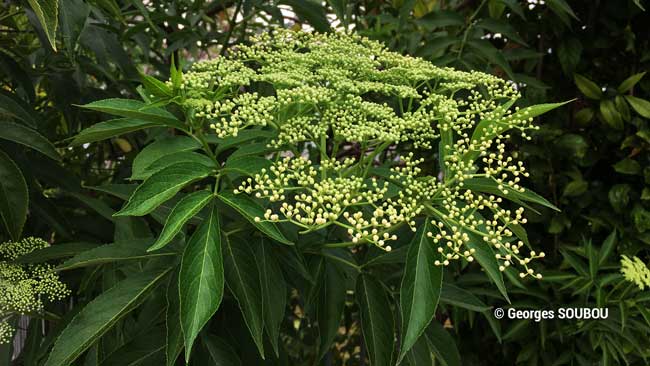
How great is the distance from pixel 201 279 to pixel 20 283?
48 centimetres

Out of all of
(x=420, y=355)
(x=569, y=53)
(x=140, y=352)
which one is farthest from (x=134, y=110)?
(x=569, y=53)

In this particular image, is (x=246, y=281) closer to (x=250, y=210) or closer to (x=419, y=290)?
(x=250, y=210)

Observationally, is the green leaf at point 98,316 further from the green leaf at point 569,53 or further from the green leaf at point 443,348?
the green leaf at point 569,53

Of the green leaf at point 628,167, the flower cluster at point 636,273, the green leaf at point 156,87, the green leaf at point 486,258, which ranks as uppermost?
the green leaf at point 156,87

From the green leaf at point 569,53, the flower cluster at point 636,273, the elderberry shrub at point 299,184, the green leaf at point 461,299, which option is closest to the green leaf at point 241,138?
the elderberry shrub at point 299,184

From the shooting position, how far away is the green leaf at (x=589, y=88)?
190cm

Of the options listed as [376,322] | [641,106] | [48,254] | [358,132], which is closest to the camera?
[358,132]

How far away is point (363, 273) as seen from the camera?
116 centimetres

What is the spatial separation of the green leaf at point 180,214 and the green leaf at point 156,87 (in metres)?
0.16

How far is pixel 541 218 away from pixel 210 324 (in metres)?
1.22

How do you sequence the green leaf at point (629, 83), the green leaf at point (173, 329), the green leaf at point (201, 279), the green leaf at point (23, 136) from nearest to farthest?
1. the green leaf at point (201, 279)
2. the green leaf at point (173, 329)
3. the green leaf at point (23, 136)
4. the green leaf at point (629, 83)

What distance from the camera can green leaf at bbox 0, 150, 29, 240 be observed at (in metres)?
1.10

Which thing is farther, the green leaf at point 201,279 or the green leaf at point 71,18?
the green leaf at point 71,18

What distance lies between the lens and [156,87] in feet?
2.99
